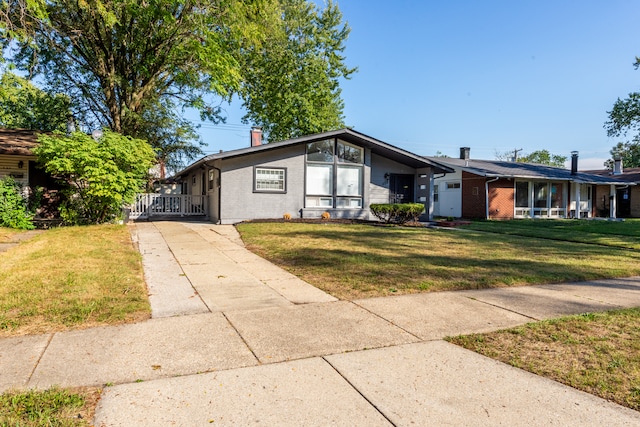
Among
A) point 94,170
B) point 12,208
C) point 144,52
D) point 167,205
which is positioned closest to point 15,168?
point 12,208

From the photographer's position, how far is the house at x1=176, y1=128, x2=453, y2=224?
1580 centimetres

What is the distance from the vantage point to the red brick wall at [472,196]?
2308 cm

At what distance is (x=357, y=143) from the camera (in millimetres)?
17797

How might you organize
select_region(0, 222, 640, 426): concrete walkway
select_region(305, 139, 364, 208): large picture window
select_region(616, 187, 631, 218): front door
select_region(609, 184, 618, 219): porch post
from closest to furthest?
select_region(0, 222, 640, 426): concrete walkway < select_region(305, 139, 364, 208): large picture window < select_region(609, 184, 618, 219): porch post < select_region(616, 187, 631, 218): front door

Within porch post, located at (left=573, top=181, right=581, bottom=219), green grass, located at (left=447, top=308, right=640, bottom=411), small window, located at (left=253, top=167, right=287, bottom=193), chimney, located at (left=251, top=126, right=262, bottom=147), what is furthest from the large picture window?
porch post, located at (left=573, top=181, right=581, bottom=219)

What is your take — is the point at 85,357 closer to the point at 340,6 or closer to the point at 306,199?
the point at 306,199

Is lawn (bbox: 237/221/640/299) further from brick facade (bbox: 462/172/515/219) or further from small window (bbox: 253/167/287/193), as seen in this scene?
brick facade (bbox: 462/172/515/219)

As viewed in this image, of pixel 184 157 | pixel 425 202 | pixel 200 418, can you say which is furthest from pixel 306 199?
pixel 200 418

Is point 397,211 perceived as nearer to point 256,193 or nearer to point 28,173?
point 256,193

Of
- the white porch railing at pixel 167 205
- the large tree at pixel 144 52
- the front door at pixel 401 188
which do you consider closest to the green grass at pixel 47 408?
the large tree at pixel 144 52

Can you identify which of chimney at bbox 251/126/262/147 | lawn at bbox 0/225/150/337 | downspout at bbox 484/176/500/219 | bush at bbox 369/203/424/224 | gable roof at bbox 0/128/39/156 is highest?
chimney at bbox 251/126/262/147

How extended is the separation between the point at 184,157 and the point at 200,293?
21.2m

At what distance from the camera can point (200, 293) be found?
527cm

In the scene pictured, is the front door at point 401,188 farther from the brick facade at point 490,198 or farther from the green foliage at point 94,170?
the green foliage at point 94,170
